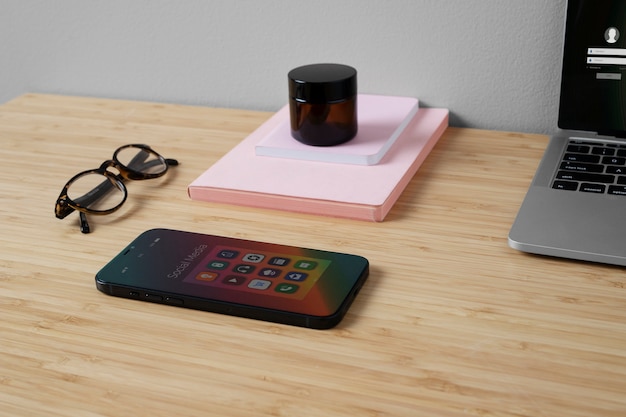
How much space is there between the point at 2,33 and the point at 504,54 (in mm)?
816

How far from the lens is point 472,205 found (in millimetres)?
826

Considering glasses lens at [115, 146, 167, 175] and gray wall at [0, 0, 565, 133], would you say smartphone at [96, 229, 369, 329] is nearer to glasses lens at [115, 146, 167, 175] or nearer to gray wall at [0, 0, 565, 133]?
glasses lens at [115, 146, 167, 175]

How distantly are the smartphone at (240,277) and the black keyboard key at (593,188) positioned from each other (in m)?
→ 0.26

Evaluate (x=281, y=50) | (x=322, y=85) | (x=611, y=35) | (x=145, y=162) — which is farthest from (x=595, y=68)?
(x=145, y=162)

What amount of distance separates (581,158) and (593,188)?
0.07 meters

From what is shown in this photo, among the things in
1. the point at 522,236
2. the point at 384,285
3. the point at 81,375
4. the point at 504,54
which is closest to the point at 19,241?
the point at 81,375

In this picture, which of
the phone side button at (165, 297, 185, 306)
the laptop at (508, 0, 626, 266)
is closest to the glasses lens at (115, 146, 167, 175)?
the phone side button at (165, 297, 185, 306)

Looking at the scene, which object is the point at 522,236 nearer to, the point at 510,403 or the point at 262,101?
the point at 510,403

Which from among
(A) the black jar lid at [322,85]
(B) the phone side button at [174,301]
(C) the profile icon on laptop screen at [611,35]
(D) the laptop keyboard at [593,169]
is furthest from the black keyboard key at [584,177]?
(B) the phone side button at [174,301]

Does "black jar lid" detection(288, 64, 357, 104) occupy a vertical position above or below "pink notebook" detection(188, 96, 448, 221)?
above

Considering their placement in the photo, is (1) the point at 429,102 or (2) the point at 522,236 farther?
(1) the point at 429,102

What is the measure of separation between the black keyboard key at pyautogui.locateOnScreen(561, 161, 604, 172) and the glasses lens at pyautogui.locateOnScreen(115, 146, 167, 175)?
1.57 feet

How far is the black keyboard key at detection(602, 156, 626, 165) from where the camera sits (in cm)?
83

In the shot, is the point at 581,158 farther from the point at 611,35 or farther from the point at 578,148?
the point at 611,35
